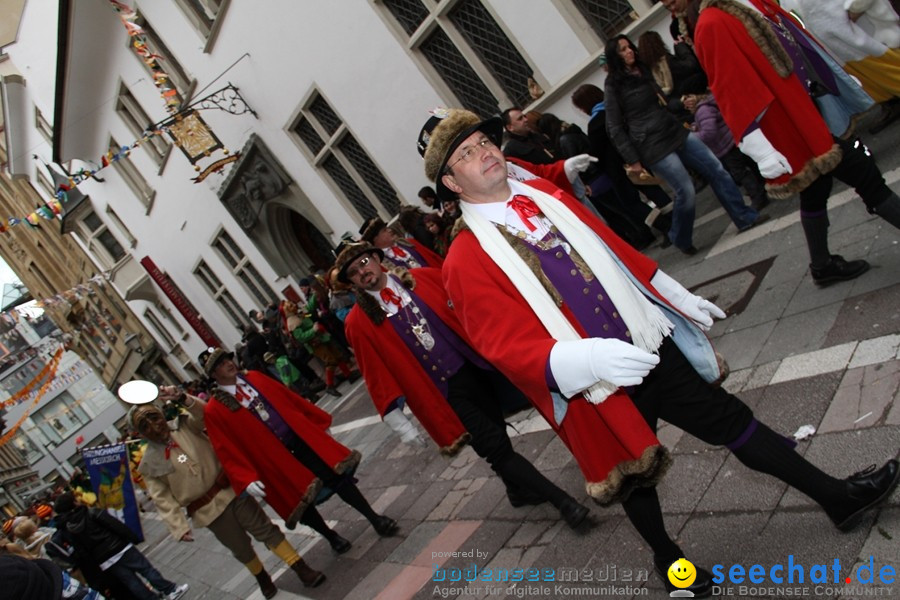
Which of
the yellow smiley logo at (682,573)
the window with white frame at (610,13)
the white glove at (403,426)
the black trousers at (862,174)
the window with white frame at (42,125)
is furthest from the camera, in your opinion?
the window with white frame at (42,125)

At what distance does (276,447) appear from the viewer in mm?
5289

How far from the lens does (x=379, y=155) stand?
487 inches

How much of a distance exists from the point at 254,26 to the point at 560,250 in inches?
483

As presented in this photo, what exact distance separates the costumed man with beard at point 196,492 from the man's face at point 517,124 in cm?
400

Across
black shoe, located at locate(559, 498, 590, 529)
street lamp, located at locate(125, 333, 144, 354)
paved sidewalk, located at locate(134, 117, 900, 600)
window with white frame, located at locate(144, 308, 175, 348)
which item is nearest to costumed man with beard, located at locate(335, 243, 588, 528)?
black shoe, located at locate(559, 498, 590, 529)

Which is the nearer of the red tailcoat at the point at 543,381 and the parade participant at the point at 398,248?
the red tailcoat at the point at 543,381

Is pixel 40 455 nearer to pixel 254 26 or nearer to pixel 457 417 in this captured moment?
pixel 254 26

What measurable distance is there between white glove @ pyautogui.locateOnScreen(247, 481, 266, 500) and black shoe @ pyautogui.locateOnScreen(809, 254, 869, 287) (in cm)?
393

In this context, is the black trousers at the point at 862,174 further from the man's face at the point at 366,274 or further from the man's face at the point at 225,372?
the man's face at the point at 225,372

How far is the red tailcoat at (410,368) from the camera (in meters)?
4.33

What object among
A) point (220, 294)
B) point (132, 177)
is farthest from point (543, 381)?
point (132, 177)

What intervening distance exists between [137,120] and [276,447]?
1701 cm

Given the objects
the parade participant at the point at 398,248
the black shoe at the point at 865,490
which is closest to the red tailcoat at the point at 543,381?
the black shoe at the point at 865,490

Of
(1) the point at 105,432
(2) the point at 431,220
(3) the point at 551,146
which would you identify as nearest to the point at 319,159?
(2) the point at 431,220
